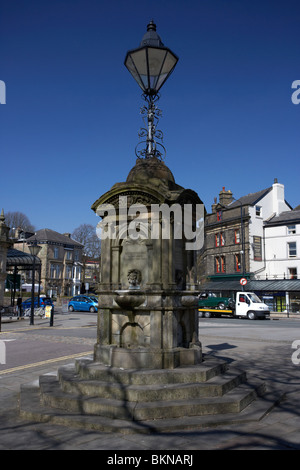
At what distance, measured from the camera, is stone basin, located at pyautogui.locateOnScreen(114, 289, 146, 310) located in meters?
6.76

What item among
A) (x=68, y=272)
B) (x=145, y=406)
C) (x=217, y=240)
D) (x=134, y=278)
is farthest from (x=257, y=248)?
(x=68, y=272)

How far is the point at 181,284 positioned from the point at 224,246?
124 ft

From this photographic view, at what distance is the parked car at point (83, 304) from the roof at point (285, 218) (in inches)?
830

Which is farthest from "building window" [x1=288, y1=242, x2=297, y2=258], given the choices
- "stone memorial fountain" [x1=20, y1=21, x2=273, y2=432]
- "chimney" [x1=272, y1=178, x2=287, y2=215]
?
"stone memorial fountain" [x1=20, y1=21, x2=273, y2=432]

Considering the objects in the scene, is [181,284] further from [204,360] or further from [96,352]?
[96,352]

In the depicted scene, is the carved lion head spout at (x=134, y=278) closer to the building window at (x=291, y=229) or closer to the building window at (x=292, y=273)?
the building window at (x=292, y=273)

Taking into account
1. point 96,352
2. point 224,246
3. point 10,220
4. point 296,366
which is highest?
point 10,220

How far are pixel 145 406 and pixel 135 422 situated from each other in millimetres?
274

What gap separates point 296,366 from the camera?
32.0 feet

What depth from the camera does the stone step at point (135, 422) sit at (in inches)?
194

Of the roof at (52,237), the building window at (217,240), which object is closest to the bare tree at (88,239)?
the roof at (52,237)

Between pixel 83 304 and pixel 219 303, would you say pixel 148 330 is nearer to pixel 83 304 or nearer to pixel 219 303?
pixel 219 303
